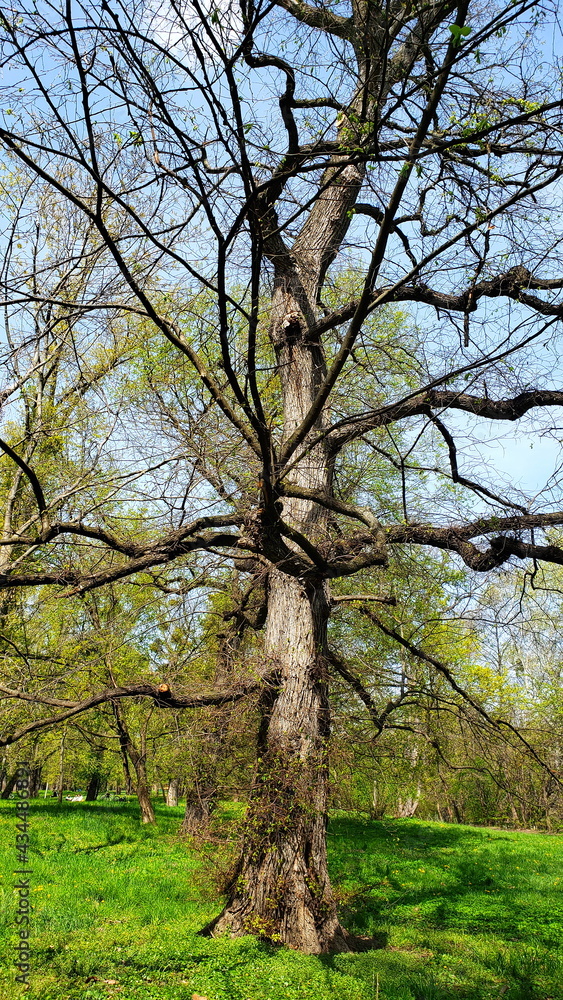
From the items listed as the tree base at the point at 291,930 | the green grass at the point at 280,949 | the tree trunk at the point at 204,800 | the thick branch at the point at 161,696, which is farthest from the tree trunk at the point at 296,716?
the tree trunk at the point at 204,800

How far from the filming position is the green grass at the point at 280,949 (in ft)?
12.3

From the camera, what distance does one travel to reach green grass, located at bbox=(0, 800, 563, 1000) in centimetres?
375

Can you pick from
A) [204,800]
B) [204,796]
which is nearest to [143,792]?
[204,796]

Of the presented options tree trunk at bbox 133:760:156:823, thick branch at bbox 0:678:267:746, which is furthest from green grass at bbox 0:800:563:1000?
tree trunk at bbox 133:760:156:823

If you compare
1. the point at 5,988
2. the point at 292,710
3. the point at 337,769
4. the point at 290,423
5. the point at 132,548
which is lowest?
the point at 5,988

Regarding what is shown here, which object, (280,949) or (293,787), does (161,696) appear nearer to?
(293,787)

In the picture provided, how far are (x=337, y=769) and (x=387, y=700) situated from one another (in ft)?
7.01

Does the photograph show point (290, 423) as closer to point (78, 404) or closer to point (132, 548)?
point (132, 548)

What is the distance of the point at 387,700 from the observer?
753 cm

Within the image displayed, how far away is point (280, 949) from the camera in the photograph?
4379 mm

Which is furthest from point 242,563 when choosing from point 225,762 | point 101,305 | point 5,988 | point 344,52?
point 344,52

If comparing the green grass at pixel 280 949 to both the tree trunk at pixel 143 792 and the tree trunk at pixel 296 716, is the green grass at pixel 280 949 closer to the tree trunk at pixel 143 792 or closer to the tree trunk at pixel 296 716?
the tree trunk at pixel 296 716

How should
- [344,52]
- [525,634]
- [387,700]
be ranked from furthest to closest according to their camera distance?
[387,700]
[525,634]
[344,52]

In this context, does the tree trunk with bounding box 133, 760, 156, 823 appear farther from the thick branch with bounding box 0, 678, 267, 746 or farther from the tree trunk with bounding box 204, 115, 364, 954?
the tree trunk with bounding box 204, 115, 364, 954
